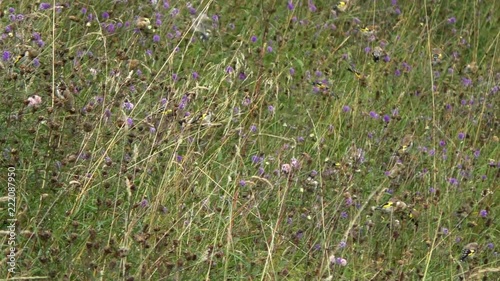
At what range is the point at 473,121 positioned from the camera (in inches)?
188

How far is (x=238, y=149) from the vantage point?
3025 millimetres

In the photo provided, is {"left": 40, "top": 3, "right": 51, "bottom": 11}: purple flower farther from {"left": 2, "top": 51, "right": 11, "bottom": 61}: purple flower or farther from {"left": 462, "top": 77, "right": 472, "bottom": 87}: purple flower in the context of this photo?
{"left": 462, "top": 77, "right": 472, "bottom": 87}: purple flower

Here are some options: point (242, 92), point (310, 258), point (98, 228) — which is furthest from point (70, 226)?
point (242, 92)

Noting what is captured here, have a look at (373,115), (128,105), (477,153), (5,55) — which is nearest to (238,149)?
(128,105)

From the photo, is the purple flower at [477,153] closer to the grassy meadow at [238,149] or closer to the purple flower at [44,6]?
the grassy meadow at [238,149]

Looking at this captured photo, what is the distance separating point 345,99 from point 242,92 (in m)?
0.45

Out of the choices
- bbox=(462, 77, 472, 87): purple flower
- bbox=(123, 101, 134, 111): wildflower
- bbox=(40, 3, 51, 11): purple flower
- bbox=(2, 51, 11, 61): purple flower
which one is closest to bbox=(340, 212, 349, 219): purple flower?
bbox=(123, 101, 134, 111): wildflower

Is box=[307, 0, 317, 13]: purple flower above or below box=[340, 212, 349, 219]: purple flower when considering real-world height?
below

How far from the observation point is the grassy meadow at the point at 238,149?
3.03 meters

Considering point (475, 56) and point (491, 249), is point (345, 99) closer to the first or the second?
point (491, 249)

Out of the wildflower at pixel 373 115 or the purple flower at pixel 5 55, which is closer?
the purple flower at pixel 5 55

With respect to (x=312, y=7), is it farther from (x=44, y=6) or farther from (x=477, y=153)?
(x=44, y=6)

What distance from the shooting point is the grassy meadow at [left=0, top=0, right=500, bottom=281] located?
303 centimetres

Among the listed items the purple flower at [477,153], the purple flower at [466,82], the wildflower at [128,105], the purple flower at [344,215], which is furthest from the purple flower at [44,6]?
the purple flower at [466,82]
